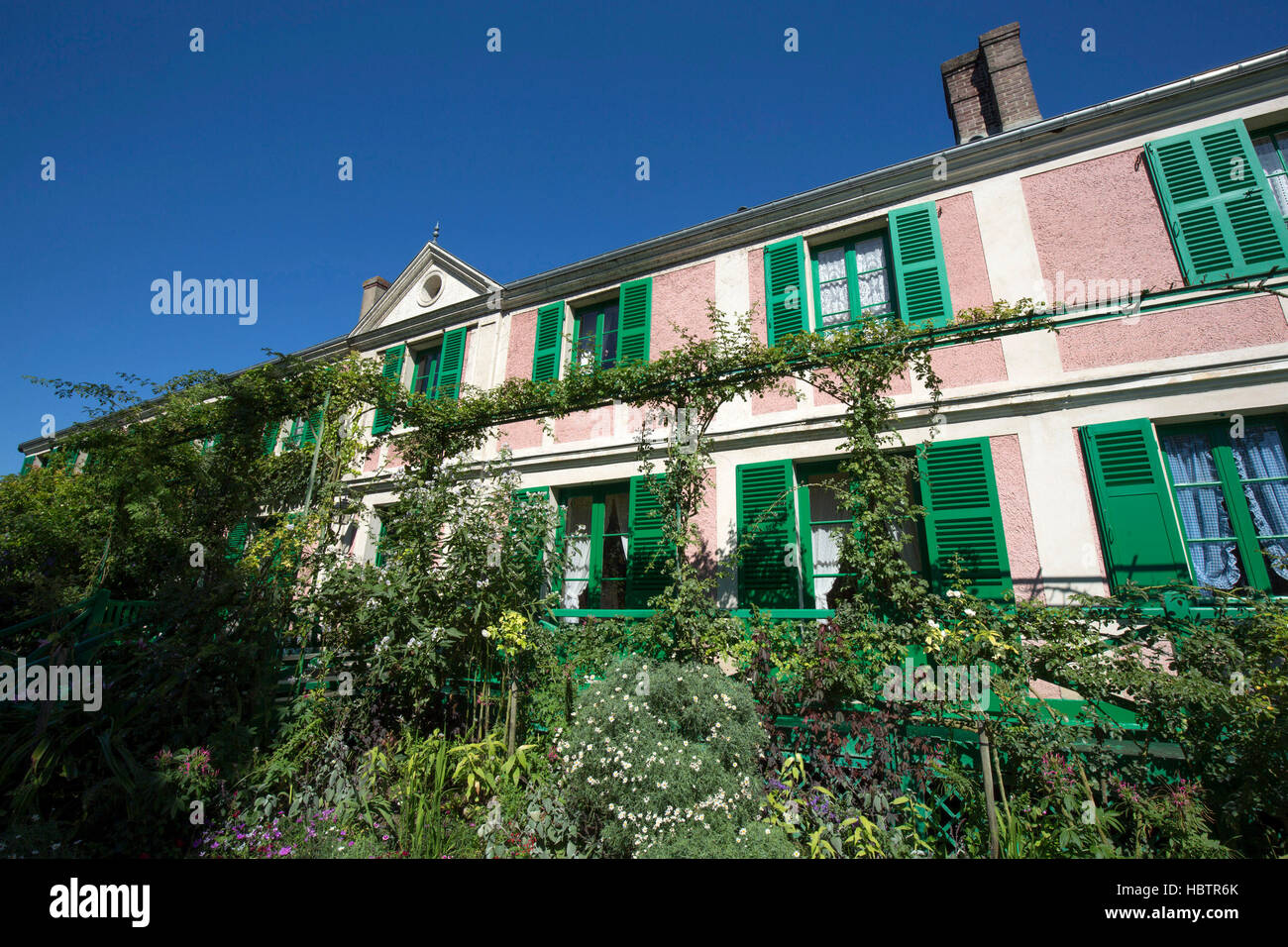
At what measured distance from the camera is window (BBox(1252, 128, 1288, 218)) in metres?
5.19

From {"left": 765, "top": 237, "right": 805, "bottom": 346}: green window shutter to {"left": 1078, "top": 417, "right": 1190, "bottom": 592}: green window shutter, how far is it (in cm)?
334

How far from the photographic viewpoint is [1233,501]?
4.61 metres

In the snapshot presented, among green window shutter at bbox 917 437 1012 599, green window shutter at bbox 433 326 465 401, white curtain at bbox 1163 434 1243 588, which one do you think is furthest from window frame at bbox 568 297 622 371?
white curtain at bbox 1163 434 1243 588

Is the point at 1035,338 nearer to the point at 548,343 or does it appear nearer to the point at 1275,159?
the point at 1275,159

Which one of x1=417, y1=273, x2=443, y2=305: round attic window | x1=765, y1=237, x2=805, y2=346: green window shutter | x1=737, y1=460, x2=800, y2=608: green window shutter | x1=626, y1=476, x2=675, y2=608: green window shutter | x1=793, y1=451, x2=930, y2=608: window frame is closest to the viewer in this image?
x1=793, y1=451, x2=930, y2=608: window frame

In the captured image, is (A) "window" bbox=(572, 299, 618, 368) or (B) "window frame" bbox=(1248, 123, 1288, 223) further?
(A) "window" bbox=(572, 299, 618, 368)

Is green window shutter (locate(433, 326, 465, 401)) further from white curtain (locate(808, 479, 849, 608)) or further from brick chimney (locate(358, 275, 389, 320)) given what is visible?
white curtain (locate(808, 479, 849, 608))

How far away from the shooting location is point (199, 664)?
13.2 ft

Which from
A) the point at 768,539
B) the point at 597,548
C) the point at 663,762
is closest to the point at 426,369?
the point at 597,548

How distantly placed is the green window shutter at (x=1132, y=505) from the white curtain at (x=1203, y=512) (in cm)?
19

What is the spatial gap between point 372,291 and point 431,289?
3.70m

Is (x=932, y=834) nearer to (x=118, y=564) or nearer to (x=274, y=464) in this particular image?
(x=274, y=464)

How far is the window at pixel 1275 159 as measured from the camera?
5.19m
